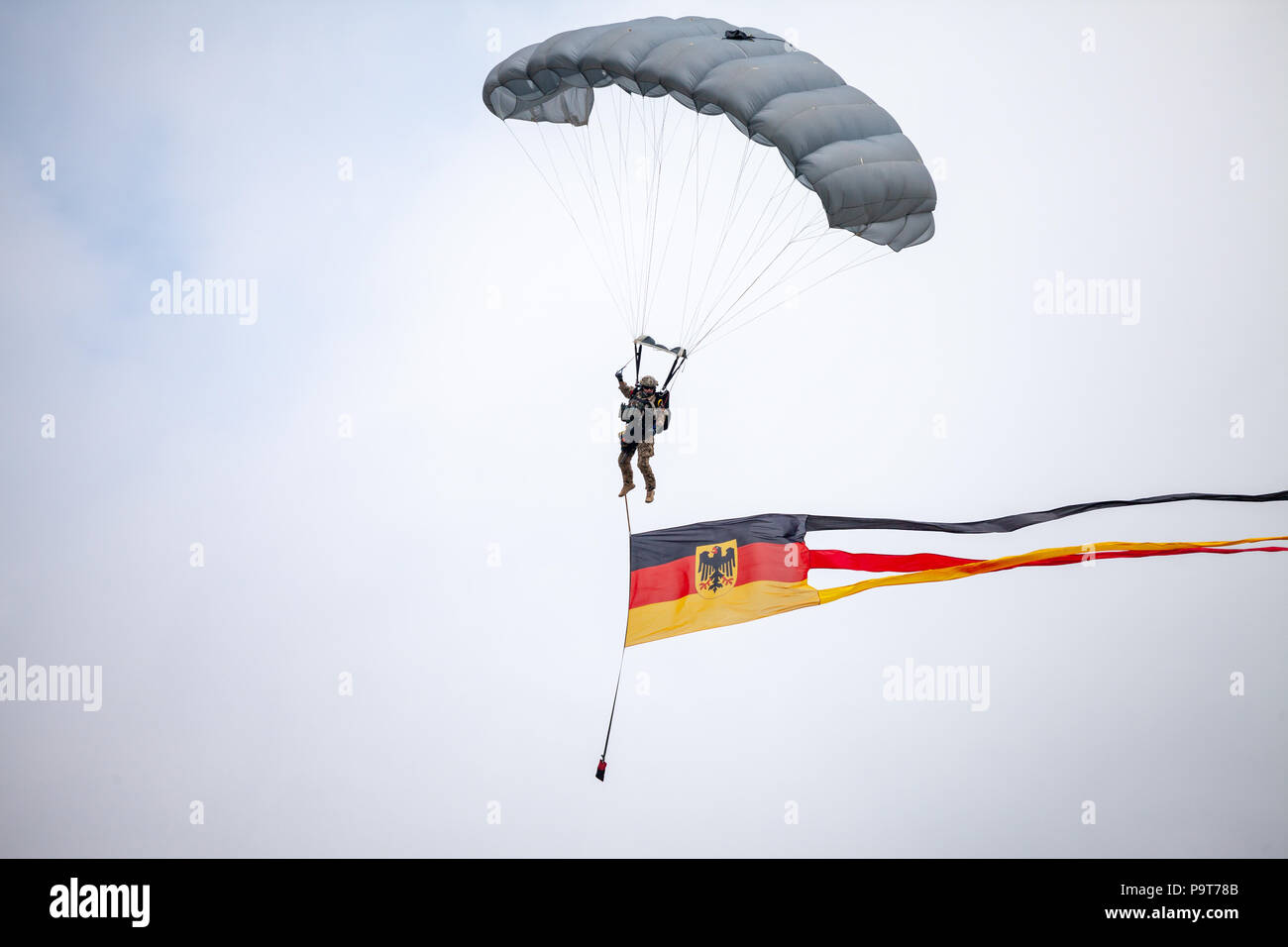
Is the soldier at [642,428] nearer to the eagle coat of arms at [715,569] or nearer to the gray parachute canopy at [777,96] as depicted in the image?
the eagle coat of arms at [715,569]

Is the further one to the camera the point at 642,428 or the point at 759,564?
the point at 759,564

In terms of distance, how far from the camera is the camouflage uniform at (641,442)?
13172 mm

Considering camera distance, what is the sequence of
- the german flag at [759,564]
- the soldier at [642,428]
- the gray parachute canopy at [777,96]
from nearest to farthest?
the gray parachute canopy at [777,96]
the soldier at [642,428]
the german flag at [759,564]

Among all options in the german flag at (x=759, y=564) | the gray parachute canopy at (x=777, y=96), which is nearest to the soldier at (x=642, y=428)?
the german flag at (x=759, y=564)

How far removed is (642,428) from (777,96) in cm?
408

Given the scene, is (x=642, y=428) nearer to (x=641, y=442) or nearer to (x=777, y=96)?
(x=641, y=442)

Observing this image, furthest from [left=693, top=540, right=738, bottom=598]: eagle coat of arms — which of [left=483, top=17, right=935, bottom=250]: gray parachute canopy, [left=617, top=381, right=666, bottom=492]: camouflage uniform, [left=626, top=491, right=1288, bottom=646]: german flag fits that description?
[left=483, top=17, right=935, bottom=250]: gray parachute canopy

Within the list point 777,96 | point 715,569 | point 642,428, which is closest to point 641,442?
point 642,428

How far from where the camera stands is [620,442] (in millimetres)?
13648

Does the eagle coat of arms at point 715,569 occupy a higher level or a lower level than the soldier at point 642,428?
lower

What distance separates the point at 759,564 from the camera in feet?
50.5

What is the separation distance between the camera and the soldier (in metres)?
13.1
